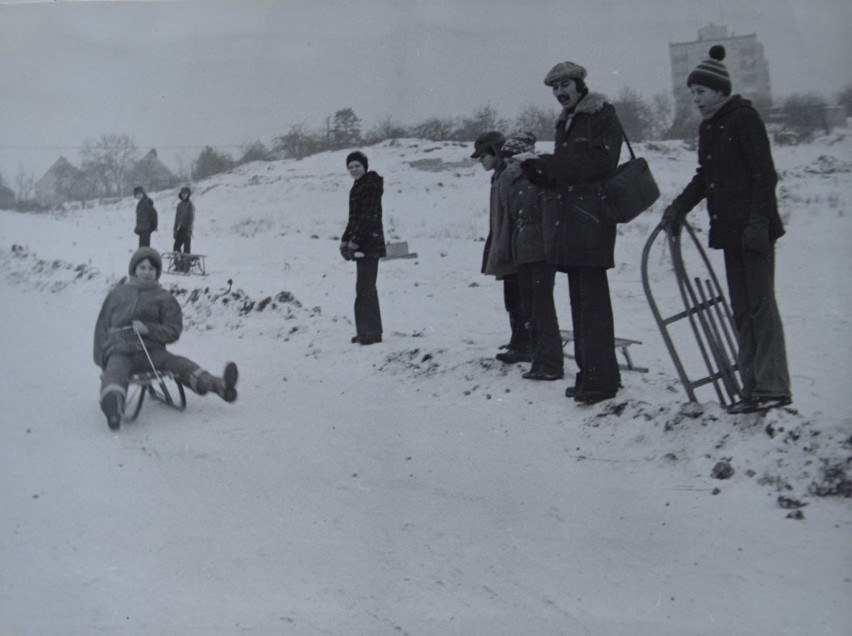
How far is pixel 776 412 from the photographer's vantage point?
312 centimetres

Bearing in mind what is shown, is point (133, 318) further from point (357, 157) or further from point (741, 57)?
point (741, 57)

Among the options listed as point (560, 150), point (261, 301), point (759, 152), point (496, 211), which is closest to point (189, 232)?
point (261, 301)

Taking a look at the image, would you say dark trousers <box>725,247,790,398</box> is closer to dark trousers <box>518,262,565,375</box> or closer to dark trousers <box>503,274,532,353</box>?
dark trousers <box>518,262,565,375</box>

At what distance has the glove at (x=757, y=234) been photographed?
312 centimetres

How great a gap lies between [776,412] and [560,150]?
1643 mm

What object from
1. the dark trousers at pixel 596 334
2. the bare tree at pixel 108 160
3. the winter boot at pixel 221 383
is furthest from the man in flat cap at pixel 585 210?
the bare tree at pixel 108 160

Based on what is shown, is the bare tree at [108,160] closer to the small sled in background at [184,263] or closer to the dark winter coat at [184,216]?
the small sled in background at [184,263]

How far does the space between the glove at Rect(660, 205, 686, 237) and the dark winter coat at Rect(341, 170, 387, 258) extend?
293 centimetres

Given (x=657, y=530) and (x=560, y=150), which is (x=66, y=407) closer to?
(x=560, y=150)

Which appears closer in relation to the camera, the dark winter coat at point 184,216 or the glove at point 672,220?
the glove at point 672,220

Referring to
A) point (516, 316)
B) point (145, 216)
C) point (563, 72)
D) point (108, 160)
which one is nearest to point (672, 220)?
point (563, 72)

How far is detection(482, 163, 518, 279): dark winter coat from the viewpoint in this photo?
4.76 meters

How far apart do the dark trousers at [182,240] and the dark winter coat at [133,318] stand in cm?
230

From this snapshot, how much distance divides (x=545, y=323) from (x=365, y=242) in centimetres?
215
